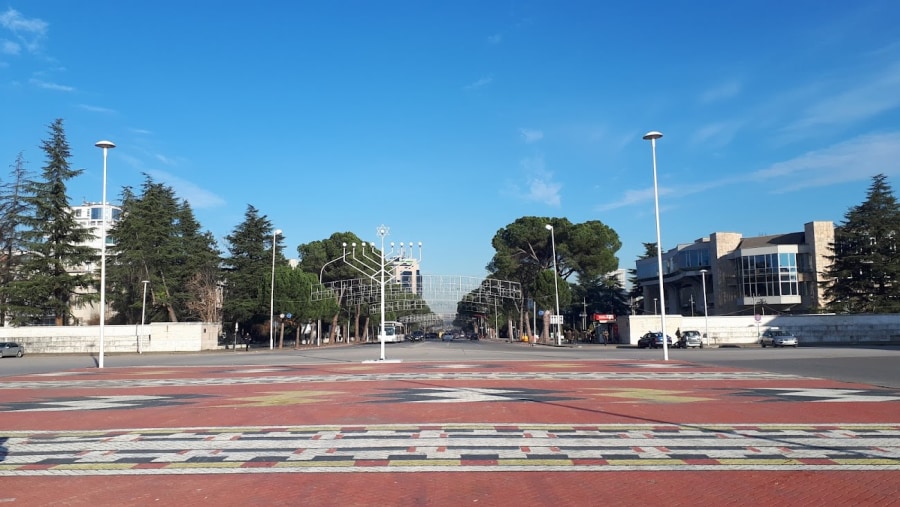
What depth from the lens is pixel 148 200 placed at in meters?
71.6

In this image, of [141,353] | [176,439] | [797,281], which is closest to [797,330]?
[797,281]

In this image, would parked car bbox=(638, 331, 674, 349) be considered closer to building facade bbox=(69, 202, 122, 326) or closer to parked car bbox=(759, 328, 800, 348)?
parked car bbox=(759, 328, 800, 348)

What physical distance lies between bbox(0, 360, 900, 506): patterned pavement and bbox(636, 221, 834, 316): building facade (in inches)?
2424

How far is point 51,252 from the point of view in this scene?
61812 millimetres

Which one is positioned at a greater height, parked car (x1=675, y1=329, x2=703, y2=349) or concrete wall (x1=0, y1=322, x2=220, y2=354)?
concrete wall (x1=0, y1=322, x2=220, y2=354)

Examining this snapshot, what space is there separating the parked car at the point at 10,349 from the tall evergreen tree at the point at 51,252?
32.9 feet

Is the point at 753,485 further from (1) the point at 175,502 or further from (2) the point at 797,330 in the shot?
(2) the point at 797,330

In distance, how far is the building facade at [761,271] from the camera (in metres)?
78.2

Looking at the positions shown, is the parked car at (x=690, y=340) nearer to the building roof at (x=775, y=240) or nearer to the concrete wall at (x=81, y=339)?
the building roof at (x=775, y=240)

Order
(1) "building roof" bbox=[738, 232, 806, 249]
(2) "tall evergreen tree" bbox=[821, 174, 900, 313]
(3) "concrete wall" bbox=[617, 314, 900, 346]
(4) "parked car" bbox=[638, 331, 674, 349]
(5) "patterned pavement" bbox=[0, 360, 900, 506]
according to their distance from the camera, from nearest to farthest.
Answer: (5) "patterned pavement" bbox=[0, 360, 900, 506]
(4) "parked car" bbox=[638, 331, 674, 349]
(3) "concrete wall" bbox=[617, 314, 900, 346]
(2) "tall evergreen tree" bbox=[821, 174, 900, 313]
(1) "building roof" bbox=[738, 232, 806, 249]

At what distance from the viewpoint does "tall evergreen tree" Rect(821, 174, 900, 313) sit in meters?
66.3

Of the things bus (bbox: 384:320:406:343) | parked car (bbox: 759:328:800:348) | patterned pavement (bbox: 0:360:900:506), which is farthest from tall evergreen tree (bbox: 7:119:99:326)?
parked car (bbox: 759:328:800:348)

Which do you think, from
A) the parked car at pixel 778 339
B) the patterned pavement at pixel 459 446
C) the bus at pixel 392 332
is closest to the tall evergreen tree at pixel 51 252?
the bus at pixel 392 332

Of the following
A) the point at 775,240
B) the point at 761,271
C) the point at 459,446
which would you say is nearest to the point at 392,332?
the point at 761,271
